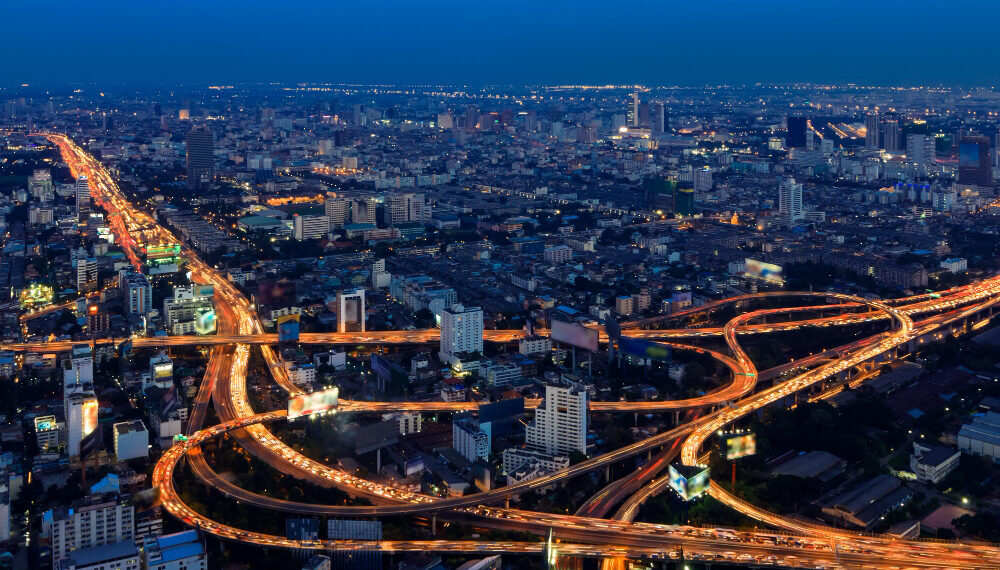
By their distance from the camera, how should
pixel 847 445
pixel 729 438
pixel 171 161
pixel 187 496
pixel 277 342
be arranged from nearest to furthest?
pixel 187 496
pixel 729 438
pixel 847 445
pixel 277 342
pixel 171 161

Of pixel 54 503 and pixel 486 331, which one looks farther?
pixel 486 331

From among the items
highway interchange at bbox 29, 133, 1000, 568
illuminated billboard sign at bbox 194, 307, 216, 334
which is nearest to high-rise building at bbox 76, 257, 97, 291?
highway interchange at bbox 29, 133, 1000, 568

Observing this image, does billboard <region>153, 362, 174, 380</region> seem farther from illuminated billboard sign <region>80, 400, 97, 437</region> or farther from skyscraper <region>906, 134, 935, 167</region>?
skyscraper <region>906, 134, 935, 167</region>

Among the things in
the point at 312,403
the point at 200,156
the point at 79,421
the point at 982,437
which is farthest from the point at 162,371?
the point at 200,156

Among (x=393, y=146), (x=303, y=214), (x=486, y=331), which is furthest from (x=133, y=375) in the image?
(x=393, y=146)

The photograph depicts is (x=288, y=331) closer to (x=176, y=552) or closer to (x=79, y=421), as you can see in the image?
(x=79, y=421)

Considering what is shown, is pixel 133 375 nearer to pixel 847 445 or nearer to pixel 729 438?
pixel 729 438

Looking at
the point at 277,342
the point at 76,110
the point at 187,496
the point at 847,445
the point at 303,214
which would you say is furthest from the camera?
the point at 76,110
